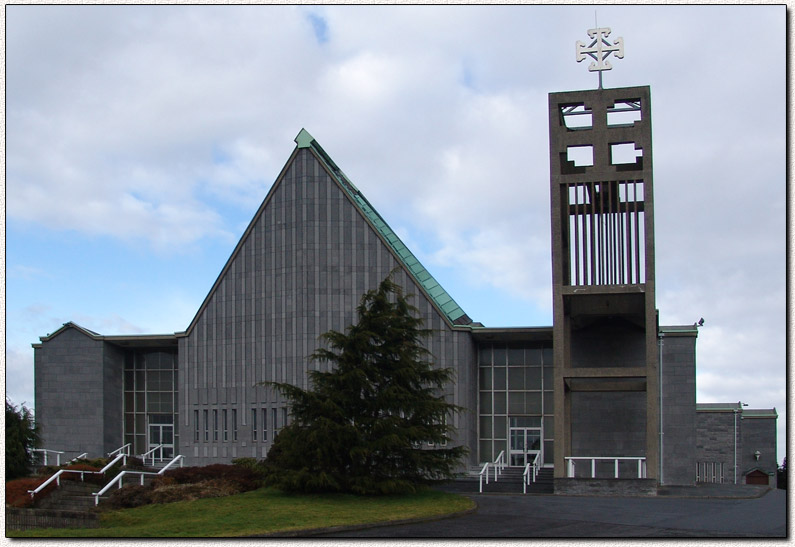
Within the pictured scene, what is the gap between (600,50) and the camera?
3644 centimetres

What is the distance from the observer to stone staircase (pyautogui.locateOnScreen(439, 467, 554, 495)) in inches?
1339

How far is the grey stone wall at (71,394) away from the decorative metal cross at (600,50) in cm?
2512

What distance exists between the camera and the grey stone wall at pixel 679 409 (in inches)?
1570

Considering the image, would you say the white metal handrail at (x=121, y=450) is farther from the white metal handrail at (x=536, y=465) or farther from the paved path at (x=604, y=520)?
the paved path at (x=604, y=520)

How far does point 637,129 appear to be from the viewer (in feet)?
118

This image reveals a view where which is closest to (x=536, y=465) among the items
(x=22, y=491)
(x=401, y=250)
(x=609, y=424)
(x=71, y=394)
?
(x=609, y=424)

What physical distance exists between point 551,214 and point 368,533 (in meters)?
18.4

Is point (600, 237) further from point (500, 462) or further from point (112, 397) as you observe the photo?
point (112, 397)

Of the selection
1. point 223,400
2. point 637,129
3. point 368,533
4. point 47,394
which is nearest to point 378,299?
point 368,533

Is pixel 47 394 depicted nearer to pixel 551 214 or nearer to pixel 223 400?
pixel 223 400

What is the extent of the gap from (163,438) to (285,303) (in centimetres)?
1030

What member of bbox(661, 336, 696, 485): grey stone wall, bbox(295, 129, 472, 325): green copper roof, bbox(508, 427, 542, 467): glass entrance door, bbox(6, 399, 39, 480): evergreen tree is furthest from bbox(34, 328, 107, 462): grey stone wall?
bbox(661, 336, 696, 485): grey stone wall

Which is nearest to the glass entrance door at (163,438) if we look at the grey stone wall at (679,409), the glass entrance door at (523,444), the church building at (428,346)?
the church building at (428,346)

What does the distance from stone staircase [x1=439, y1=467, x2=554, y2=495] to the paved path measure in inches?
124
